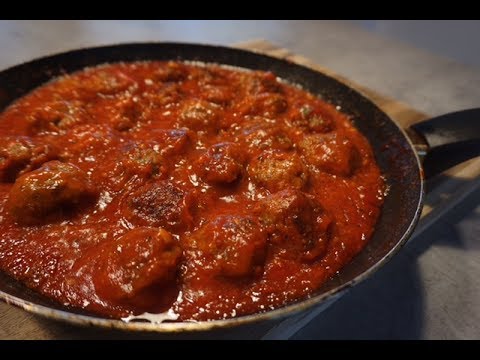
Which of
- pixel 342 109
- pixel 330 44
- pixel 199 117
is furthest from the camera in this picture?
pixel 330 44

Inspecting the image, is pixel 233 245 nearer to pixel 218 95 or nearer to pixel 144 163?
pixel 144 163

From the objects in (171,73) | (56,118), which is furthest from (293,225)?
(171,73)

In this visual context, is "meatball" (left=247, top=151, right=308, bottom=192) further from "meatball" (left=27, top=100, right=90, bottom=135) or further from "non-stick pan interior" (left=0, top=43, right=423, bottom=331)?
"meatball" (left=27, top=100, right=90, bottom=135)

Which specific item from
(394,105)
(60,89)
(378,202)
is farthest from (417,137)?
(60,89)

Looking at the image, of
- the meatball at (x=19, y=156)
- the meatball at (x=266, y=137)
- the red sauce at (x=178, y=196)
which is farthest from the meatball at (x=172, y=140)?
the meatball at (x=19, y=156)

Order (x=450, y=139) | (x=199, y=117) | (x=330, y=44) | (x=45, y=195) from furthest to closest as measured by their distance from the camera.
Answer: (x=330, y=44) < (x=199, y=117) < (x=450, y=139) < (x=45, y=195)

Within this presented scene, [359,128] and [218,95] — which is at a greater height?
[218,95]

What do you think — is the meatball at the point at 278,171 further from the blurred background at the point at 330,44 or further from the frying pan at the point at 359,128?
the blurred background at the point at 330,44
